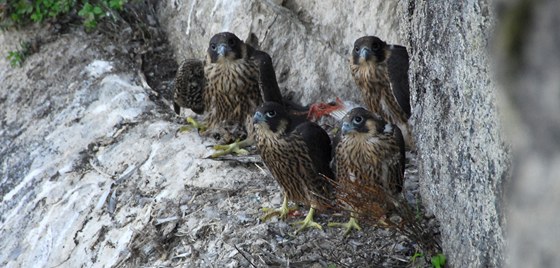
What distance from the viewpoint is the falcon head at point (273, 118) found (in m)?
4.68

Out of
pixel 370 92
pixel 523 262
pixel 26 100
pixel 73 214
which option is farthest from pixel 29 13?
pixel 523 262

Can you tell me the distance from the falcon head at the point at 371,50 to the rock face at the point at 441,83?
33 cm

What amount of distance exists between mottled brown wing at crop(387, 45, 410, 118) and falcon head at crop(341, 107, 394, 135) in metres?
0.63

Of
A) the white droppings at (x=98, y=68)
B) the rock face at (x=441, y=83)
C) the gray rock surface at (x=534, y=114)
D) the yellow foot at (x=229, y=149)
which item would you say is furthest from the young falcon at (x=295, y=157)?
the gray rock surface at (x=534, y=114)

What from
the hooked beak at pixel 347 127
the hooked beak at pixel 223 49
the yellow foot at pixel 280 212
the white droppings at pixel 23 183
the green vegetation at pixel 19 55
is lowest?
the white droppings at pixel 23 183

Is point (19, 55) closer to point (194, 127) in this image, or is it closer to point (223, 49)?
point (194, 127)

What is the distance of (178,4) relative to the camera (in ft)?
23.6

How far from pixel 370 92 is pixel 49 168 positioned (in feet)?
7.89

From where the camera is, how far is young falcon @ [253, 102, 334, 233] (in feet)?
15.1

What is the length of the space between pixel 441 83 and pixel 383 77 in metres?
1.57

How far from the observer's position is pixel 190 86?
19.7 ft

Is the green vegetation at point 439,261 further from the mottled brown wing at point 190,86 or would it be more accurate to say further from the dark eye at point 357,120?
the mottled brown wing at point 190,86

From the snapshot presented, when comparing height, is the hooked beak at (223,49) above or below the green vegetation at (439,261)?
above

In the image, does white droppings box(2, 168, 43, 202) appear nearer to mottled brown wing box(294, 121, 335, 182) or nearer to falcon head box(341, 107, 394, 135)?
mottled brown wing box(294, 121, 335, 182)
